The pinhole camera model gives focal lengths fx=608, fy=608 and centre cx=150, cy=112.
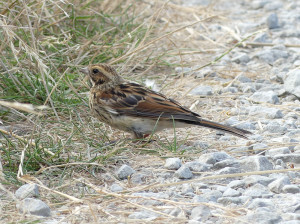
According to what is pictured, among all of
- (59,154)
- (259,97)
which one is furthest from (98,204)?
(259,97)

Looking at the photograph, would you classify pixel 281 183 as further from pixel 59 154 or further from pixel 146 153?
pixel 59 154

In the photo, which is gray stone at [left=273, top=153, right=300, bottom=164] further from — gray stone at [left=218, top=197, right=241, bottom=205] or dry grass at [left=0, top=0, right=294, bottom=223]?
gray stone at [left=218, top=197, right=241, bottom=205]

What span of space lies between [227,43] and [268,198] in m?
5.37

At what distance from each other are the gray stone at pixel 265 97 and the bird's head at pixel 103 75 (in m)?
1.64

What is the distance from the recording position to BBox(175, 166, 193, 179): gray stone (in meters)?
4.63

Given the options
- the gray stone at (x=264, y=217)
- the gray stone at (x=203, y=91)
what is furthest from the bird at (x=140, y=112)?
the gray stone at (x=264, y=217)

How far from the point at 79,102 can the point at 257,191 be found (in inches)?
107

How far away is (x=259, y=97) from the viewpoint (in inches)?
269

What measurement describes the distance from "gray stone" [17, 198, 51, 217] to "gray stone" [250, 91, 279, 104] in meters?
3.40

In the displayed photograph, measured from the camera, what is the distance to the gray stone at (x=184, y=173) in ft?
15.2

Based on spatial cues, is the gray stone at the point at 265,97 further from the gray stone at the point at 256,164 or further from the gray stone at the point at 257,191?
the gray stone at the point at 257,191

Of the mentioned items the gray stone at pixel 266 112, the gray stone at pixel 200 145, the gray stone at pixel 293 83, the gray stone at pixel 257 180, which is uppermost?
the gray stone at pixel 293 83

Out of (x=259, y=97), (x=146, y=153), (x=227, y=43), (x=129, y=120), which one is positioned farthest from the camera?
(x=227, y=43)

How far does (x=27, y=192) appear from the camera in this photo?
4.24 metres
